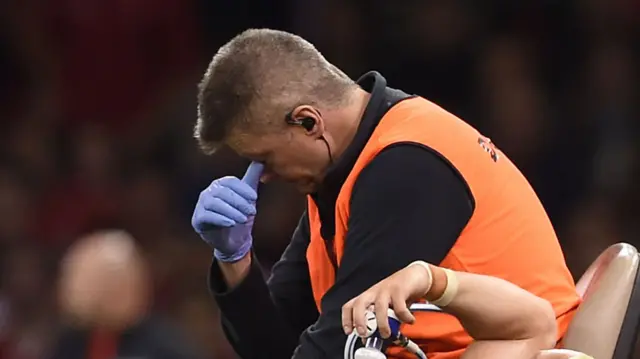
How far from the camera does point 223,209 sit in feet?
8.32

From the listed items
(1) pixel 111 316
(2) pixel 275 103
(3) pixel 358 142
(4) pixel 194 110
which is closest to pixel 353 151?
(3) pixel 358 142

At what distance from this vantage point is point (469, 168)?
2393mm

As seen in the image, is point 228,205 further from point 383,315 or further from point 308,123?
point 383,315

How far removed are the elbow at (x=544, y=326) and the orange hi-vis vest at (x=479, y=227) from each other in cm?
13

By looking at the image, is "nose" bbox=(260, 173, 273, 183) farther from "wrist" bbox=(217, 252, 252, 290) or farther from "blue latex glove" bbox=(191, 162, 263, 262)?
"wrist" bbox=(217, 252, 252, 290)

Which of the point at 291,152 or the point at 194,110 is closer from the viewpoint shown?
the point at 291,152

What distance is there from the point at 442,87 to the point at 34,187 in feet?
5.02

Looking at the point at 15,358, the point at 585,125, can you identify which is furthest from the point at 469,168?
the point at 15,358

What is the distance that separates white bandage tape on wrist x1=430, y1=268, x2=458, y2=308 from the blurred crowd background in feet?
7.40

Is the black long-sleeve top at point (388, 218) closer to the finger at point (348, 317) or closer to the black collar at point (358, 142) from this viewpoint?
the black collar at point (358, 142)

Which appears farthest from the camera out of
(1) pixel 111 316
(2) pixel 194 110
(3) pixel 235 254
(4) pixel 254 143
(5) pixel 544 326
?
(2) pixel 194 110

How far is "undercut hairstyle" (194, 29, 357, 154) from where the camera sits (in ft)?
7.98

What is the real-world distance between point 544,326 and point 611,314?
0.19 m

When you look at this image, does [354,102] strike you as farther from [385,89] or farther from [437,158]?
[437,158]
